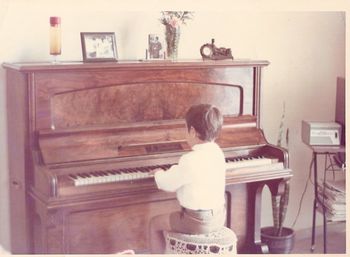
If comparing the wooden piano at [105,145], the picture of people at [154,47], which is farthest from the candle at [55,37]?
the picture of people at [154,47]

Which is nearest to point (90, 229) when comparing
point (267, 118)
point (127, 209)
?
point (127, 209)

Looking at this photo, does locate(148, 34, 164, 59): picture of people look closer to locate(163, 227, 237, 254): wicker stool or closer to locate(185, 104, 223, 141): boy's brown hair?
locate(185, 104, 223, 141): boy's brown hair

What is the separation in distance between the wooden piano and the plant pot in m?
0.37

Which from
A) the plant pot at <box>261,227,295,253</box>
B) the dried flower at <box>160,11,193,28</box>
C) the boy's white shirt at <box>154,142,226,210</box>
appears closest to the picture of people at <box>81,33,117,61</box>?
the dried flower at <box>160,11,193,28</box>

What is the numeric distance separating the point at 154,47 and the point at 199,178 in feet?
2.23

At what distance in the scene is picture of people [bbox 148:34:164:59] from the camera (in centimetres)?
265

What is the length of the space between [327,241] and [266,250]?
0.33 meters

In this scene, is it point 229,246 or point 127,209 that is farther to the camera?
point 127,209

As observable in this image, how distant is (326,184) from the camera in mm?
3074

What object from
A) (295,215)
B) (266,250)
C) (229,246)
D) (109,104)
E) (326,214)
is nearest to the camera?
(229,246)

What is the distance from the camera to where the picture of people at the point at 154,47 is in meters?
2.65

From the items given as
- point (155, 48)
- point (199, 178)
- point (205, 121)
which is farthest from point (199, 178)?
point (155, 48)

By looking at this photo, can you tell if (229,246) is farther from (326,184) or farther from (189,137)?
(326,184)

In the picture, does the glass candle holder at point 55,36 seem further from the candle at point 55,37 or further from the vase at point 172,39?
the vase at point 172,39
